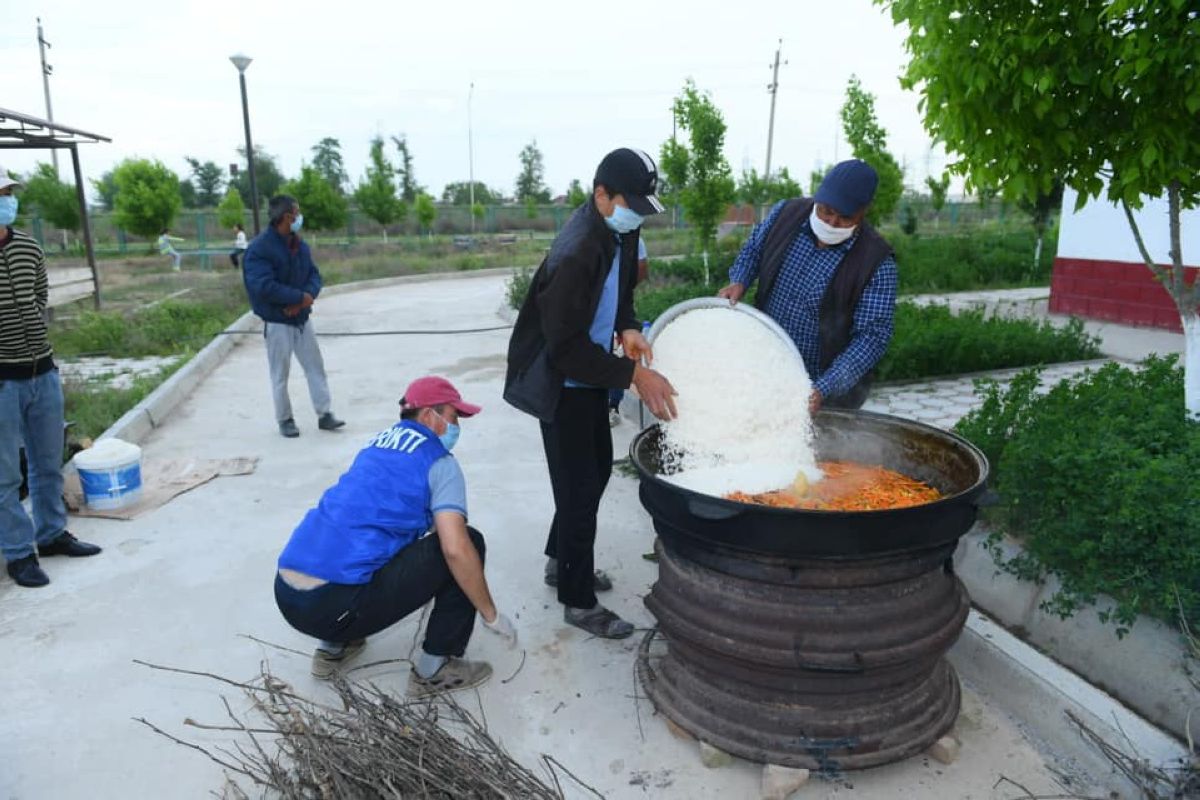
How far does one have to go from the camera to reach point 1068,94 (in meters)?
3.29

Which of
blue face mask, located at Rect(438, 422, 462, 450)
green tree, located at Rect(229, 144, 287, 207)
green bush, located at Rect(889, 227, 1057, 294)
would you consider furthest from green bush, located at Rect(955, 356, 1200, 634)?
green tree, located at Rect(229, 144, 287, 207)

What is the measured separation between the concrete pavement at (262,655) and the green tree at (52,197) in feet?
96.3

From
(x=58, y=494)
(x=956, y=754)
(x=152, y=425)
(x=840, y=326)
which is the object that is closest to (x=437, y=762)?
(x=956, y=754)

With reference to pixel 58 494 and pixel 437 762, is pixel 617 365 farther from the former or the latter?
pixel 58 494

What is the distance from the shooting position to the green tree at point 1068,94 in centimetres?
290

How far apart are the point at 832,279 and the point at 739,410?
90cm

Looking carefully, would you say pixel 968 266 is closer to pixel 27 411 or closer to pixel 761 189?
pixel 761 189

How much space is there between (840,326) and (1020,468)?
95 centimetres

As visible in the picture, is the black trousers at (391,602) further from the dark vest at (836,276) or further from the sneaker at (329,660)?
the dark vest at (836,276)

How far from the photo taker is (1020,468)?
3424 mm

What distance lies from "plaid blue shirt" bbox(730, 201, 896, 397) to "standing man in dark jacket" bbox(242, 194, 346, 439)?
13.0 ft

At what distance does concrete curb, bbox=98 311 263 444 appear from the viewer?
21.0 ft

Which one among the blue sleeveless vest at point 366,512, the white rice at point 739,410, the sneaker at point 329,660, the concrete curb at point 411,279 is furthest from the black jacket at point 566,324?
the concrete curb at point 411,279

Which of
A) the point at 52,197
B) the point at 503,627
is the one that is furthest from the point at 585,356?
the point at 52,197
